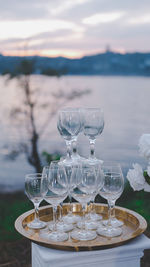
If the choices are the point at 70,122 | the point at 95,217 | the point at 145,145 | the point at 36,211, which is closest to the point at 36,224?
the point at 36,211

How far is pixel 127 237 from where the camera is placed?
134 cm

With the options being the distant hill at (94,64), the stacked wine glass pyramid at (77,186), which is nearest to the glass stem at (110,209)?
the stacked wine glass pyramid at (77,186)

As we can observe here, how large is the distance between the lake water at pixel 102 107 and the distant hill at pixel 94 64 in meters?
0.09

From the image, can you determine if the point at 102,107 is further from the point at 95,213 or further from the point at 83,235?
the point at 83,235

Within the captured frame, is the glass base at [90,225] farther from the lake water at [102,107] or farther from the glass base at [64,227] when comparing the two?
the lake water at [102,107]

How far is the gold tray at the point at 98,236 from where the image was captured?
1.26 m

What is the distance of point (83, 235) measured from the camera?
4.42 feet

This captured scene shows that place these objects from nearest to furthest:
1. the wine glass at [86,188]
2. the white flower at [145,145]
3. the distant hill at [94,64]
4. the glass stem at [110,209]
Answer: the white flower at [145,145] → the wine glass at [86,188] → the glass stem at [110,209] → the distant hill at [94,64]

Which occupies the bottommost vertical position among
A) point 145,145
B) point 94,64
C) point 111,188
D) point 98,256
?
point 98,256

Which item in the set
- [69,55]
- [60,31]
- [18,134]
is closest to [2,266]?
[18,134]

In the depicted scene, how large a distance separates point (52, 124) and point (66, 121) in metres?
2.63

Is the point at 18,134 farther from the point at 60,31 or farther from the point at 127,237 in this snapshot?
the point at 127,237

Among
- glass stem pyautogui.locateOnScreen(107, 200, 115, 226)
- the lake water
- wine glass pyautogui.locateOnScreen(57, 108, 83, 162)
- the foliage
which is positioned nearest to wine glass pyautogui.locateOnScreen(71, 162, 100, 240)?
glass stem pyautogui.locateOnScreen(107, 200, 115, 226)

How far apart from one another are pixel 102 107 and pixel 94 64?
529 millimetres
